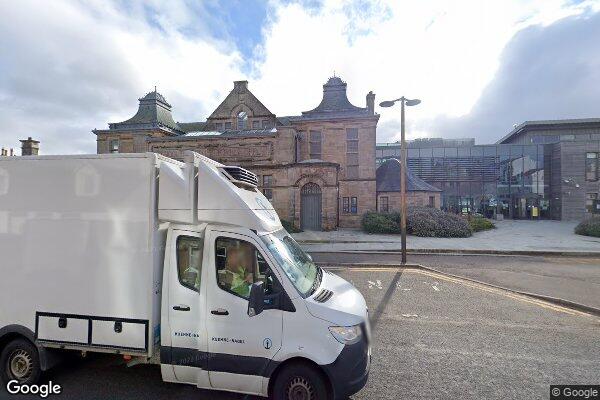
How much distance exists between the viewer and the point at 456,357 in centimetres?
462

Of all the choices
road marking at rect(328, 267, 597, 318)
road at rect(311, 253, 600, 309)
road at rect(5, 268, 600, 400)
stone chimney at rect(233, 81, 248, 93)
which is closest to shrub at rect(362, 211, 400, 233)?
road at rect(311, 253, 600, 309)

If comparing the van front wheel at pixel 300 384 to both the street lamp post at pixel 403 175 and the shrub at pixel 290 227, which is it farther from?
the shrub at pixel 290 227

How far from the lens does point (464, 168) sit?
38.8m

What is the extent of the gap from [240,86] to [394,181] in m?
18.7

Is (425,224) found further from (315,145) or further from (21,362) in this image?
(21,362)

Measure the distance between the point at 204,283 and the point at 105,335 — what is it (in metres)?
1.39

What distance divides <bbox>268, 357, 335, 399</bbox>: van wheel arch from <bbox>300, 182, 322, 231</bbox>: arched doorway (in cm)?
2089

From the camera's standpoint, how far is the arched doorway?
956 inches

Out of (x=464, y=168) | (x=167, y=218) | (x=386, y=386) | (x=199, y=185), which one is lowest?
(x=386, y=386)

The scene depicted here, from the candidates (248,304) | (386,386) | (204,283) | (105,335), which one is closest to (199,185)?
(204,283)

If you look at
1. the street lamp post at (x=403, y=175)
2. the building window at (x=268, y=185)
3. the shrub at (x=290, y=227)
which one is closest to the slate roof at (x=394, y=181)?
the shrub at (x=290, y=227)

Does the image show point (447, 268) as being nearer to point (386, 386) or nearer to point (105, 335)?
point (386, 386)

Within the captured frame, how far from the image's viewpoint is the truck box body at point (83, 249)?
11.5ft

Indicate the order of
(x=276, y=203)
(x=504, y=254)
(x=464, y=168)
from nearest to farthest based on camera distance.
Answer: (x=504, y=254) < (x=276, y=203) < (x=464, y=168)
